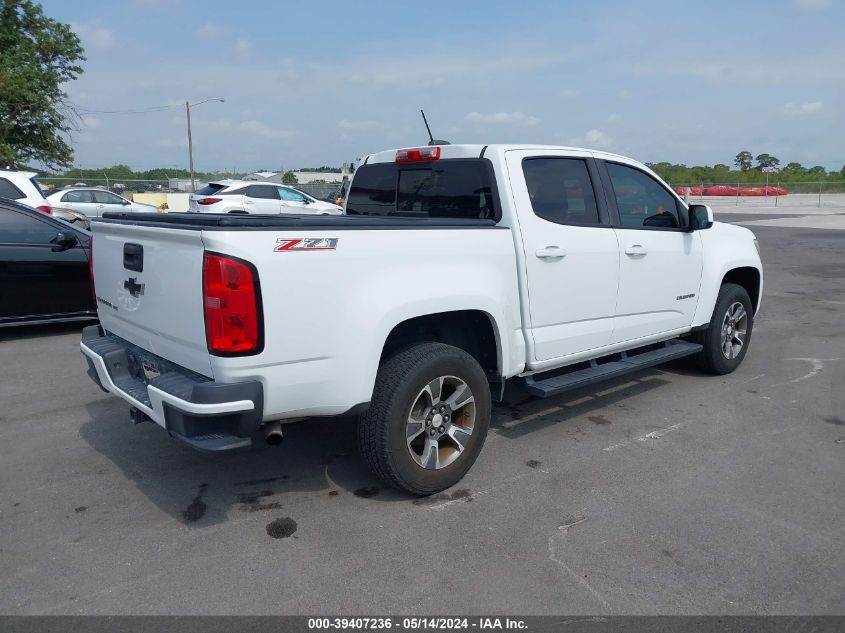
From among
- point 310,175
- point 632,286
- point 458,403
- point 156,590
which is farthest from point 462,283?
point 310,175

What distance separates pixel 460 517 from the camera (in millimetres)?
3549

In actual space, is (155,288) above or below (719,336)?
above

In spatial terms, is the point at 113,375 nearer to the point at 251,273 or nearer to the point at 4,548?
the point at 4,548

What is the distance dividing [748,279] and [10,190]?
957 centimetres

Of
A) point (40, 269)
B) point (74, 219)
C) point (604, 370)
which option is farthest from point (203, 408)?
point (74, 219)

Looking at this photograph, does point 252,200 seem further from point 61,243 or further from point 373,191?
point 373,191

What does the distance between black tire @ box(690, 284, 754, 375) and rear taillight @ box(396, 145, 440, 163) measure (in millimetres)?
2906

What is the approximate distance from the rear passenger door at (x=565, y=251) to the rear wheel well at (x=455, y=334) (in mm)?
288

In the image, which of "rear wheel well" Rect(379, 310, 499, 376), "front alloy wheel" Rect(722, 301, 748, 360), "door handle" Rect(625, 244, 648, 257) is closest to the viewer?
"rear wheel well" Rect(379, 310, 499, 376)

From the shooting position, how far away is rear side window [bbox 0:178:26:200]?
377 inches

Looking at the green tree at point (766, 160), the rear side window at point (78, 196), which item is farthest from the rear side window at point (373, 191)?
the green tree at point (766, 160)

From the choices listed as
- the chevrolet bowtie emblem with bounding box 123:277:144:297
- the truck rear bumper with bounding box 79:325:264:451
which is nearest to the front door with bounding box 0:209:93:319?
the chevrolet bowtie emblem with bounding box 123:277:144:297

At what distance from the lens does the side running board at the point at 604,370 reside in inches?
169

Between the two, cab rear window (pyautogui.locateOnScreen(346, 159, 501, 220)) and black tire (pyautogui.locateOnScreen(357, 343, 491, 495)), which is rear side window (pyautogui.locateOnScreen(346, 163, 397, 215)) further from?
black tire (pyautogui.locateOnScreen(357, 343, 491, 495))
